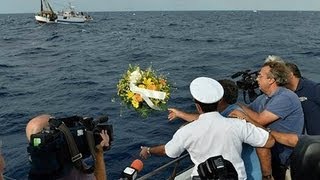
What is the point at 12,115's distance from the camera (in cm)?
1471

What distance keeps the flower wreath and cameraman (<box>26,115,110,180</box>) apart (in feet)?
4.16

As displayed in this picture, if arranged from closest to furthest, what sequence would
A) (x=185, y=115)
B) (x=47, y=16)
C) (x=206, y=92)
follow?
(x=206, y=92), (x=185, y=115), (x=47, y=16)

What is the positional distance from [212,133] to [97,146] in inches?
34.1

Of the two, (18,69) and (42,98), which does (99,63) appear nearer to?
(18,69)

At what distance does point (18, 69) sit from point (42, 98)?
10.3 meters

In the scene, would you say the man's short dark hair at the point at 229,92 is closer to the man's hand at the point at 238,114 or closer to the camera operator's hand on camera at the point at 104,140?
the man's hand at the point at 238,114

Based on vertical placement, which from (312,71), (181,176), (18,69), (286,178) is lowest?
(18,69)

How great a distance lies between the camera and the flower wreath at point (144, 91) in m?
4.49

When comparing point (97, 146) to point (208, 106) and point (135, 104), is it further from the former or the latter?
point (135, 104)

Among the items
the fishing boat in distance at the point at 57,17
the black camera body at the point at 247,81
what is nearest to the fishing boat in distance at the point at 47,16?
the fishing boat in distance at the point at 57,17

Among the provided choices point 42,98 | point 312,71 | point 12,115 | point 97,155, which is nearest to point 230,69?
point 312,71

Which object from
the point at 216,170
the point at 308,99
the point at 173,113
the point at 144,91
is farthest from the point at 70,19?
the point at 216,170

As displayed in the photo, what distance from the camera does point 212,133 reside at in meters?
3.18

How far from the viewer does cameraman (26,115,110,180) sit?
3.04 meters
